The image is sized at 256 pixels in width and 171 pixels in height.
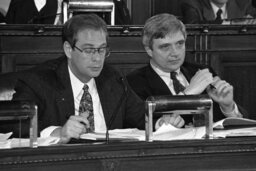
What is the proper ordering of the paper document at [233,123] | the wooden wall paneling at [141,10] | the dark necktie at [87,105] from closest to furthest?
the paper document at [233,123], the dark necktie at [87,105], the wooden wall paneling at [141,10]

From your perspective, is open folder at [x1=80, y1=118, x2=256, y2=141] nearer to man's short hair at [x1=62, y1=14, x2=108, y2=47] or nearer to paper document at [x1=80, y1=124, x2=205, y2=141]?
paper document at [x1=80, y1=124, x2=205, y2=141]

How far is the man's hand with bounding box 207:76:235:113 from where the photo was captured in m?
3.78

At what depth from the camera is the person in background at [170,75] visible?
382cm

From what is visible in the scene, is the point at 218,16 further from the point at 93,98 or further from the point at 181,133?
the point at 181,133

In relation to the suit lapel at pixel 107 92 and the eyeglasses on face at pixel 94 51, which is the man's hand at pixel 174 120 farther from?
the eyeglasses on face at pixel 94 51

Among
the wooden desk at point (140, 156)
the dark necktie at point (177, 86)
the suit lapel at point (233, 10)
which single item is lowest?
the wooden desk at point (140, 156)

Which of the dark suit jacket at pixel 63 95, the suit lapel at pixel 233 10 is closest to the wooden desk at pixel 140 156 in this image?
the dark suit jacket at pixel 63 95

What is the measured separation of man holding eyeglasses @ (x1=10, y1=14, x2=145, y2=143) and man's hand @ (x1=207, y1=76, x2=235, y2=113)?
0.48 m

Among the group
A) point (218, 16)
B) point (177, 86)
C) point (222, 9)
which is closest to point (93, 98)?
point (177, 86)

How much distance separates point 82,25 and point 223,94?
0.89 m

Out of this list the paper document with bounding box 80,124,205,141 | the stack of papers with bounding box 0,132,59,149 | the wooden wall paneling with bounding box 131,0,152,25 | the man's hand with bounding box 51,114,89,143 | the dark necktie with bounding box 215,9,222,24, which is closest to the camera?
the stack of papers with bounding box 0,132,59,149

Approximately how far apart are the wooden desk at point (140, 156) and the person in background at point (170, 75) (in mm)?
1235

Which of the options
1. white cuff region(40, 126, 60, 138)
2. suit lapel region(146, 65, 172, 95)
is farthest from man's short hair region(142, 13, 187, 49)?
white cuff region(40, 126, 60, 138)

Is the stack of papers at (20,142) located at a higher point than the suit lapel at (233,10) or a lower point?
lower
